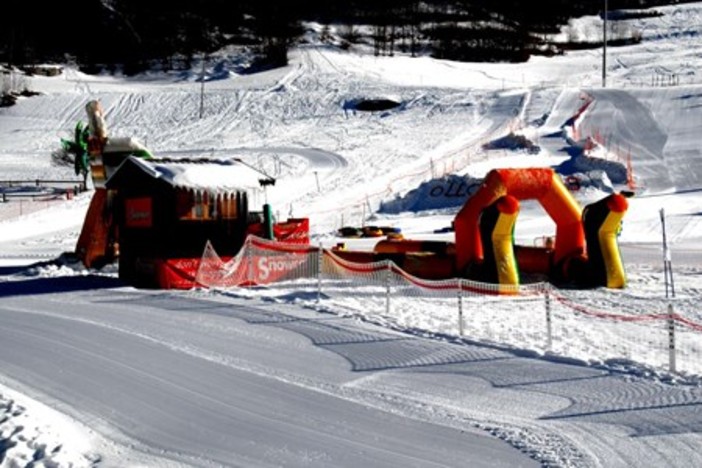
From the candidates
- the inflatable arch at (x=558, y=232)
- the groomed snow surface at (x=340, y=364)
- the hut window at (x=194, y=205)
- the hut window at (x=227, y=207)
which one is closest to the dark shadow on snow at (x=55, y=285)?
the groomed snow surface at (x=340, y=364)

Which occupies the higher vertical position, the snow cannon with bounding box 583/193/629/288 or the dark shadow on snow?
the snow cannon with bounding box 583/193/629/288

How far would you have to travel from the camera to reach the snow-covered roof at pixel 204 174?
2358cm

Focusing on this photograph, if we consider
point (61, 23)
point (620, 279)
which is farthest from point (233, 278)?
point (61, 23)

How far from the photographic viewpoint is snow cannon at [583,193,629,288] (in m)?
23.1

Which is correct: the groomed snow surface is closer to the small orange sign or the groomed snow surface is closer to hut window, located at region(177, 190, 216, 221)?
the small orange sign

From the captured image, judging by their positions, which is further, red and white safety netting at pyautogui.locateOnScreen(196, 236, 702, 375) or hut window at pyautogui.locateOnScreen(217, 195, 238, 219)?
hut window at pyautogui.locateOnScreen(217, 195, 238, 219)

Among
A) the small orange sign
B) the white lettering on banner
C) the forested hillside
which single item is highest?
the forested hillside

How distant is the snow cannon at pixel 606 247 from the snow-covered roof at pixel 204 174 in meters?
7.85

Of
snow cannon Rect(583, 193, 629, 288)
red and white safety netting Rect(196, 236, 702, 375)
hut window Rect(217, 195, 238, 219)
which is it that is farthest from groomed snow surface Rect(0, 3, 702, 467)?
hut window Rect(217, 195, 238, 219)

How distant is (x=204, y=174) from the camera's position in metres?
24.1

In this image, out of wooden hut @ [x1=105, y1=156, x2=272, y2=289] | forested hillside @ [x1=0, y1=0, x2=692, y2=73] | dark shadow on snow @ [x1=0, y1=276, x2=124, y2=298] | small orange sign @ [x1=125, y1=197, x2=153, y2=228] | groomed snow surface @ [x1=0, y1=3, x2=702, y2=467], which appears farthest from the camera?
forested hillside @ [x1=0, y1=0, x2=692, y2=73]

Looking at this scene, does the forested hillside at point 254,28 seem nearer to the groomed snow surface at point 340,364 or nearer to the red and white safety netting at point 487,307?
the groomed snow surface at point 340,364

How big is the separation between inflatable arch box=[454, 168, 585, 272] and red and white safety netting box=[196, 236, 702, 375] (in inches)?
61.3

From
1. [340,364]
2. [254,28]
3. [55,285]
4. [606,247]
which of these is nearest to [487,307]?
[606,247]
